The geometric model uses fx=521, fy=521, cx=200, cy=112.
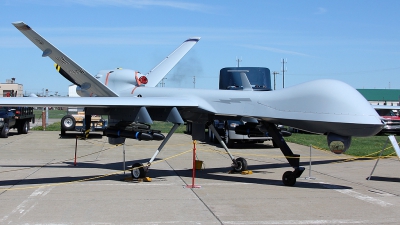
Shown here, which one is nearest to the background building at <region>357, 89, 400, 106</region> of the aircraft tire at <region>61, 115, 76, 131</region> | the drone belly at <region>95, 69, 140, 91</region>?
the aircraft tire at <region>61, 115, 76, 131</region>

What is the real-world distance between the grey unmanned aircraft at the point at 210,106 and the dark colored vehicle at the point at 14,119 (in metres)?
12.8

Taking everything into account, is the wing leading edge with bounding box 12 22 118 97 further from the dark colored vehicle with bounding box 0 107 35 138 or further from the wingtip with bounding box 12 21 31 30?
the dark colored vehicle with bounding box 0 107 35 138

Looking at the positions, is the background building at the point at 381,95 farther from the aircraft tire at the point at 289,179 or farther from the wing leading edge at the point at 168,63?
the aircraft tire at the point at 289,179

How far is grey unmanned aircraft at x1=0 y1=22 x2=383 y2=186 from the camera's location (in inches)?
413

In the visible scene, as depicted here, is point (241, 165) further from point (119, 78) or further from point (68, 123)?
point (68, 123)

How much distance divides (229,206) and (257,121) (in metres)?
4.55

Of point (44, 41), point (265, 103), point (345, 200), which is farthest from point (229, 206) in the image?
point (44, 41)

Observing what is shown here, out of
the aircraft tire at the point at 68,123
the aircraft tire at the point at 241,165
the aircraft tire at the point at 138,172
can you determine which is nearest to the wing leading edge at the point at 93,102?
the aircraft tire at the point at 138,172

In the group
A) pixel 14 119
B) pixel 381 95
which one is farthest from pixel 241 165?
pixel 381 95

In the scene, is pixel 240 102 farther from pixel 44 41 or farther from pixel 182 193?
pixel 44 41

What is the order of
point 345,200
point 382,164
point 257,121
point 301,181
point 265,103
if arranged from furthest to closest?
point 382,164
point 257,121
point 301,181
point 265,103
point 345,200

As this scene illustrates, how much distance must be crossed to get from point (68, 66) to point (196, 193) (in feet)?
19.4

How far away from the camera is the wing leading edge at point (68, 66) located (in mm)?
13914

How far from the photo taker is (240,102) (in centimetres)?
1208
